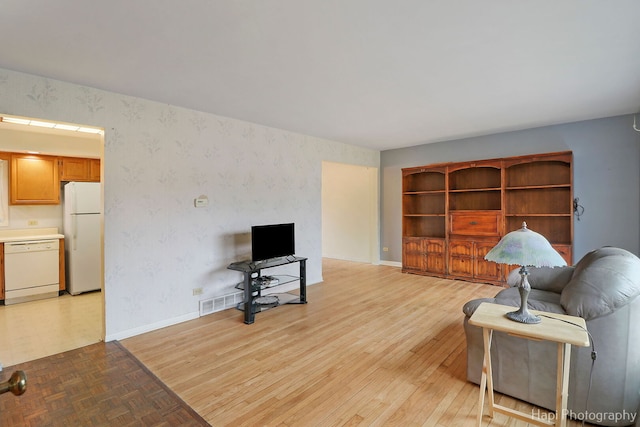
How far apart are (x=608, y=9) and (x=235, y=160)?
3.96 metres

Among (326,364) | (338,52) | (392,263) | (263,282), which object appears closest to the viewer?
(338,52)

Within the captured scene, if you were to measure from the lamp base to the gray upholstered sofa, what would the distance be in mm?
374

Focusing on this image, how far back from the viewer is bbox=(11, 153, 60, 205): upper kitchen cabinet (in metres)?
4.88

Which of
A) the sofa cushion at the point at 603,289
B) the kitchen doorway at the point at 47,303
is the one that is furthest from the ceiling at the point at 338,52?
the sofa cushion at the point at 603,289

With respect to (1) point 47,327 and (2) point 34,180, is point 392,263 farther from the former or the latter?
(2) point 34,180

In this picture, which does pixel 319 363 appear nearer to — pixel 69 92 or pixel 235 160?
pixel 235 160

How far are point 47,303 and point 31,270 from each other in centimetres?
55

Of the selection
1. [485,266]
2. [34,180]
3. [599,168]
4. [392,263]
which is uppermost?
[599,168]

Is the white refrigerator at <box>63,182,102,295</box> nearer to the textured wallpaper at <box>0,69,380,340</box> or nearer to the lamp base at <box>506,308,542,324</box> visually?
the textured wallpaper at <box>0,69,380,340</box>

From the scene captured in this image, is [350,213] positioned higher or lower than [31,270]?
higher

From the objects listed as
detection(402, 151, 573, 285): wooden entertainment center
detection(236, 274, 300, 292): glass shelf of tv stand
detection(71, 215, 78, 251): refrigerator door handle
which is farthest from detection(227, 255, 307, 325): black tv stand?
detection(402, 151, 573, 285): wooden entertainment center

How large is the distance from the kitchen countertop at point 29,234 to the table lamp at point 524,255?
19.6 ft

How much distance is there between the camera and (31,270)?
4730 mm

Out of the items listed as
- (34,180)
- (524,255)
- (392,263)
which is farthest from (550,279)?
(34,180)
